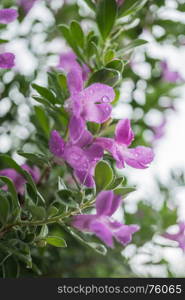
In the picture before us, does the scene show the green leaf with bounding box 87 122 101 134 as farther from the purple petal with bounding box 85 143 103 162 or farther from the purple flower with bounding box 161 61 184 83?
the purple flower with bounding box 161 61 184 83

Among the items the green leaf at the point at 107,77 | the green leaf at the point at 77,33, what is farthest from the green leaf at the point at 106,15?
the green leaf at the point at 107,77

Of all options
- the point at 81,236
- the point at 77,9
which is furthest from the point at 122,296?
the point at 77,9

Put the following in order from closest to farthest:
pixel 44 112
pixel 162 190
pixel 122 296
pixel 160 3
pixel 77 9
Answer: pixel 122 296
pixel 44 112
pixel 160 3
pixel 77 9
pixel 162 190

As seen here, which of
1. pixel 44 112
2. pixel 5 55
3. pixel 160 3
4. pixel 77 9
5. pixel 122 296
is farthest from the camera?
pixel 77 9

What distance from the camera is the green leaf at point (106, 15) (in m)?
0.86

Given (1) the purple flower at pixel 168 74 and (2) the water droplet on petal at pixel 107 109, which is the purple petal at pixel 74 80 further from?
(1) the purple flower at pixel 168 74

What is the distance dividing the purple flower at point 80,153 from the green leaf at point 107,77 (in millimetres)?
86

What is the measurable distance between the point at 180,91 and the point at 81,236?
807mm

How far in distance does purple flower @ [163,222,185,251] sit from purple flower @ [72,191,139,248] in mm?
455

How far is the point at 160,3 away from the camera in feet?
4.03

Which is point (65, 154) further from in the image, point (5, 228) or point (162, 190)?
point (162, 190)

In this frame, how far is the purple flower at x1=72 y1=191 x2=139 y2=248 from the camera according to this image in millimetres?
730

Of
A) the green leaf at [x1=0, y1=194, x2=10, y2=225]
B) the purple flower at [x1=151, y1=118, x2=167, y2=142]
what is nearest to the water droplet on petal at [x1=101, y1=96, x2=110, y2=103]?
the green leaf at [x1=0, y1=194, x2=10, y2=225]

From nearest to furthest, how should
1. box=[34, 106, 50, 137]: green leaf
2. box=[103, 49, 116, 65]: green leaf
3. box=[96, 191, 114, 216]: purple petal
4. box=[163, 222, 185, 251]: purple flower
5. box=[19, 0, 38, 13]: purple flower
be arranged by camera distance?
box=[96, 191, 114, 216]: purple petal
box=[103, 49, 116, 65]: green leaf
box=[34, 106, 50, 137]: green leaf
box=[163, 222, 185, 251]: purple flower
box=[19, 0, 38, 13]: purple flower
